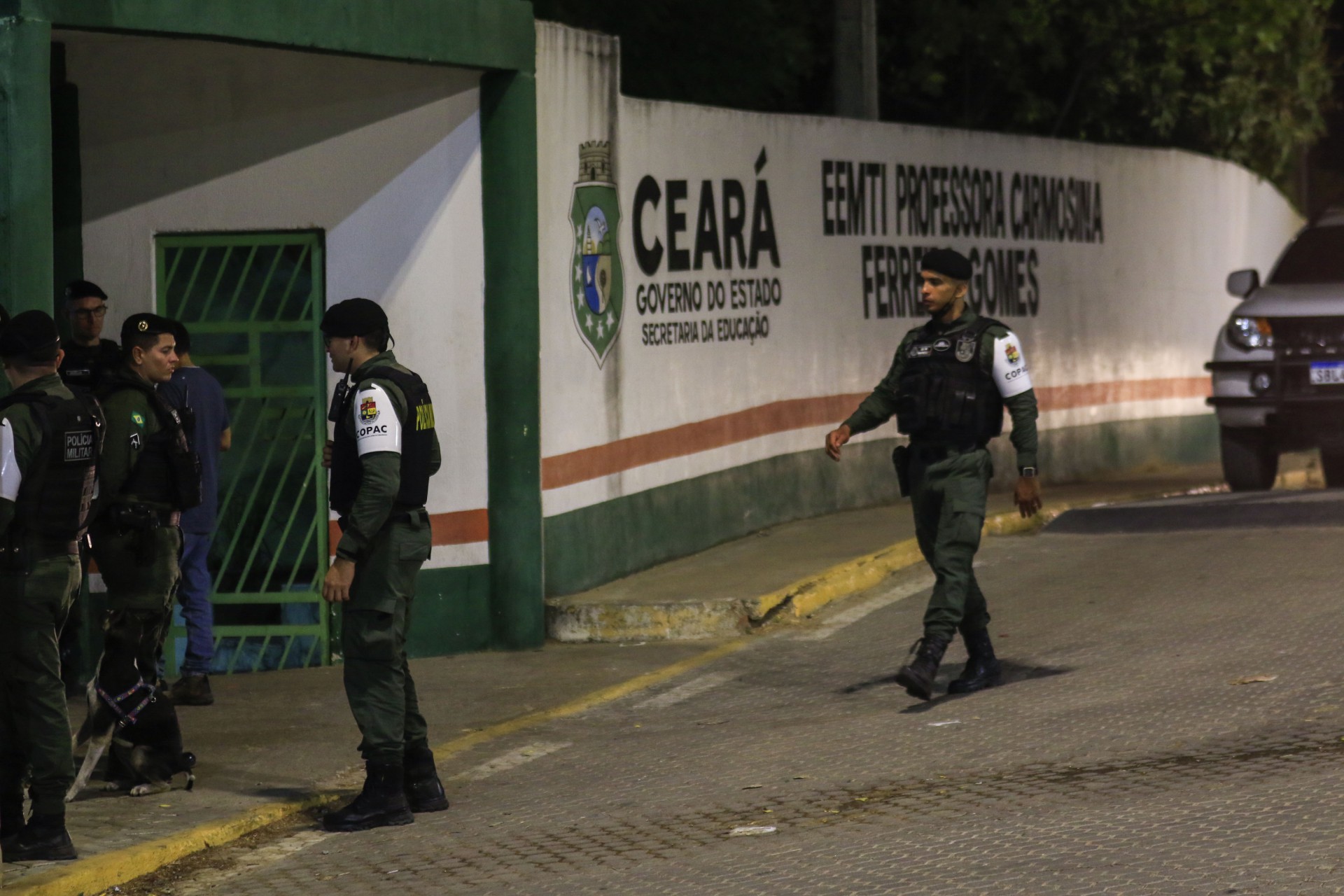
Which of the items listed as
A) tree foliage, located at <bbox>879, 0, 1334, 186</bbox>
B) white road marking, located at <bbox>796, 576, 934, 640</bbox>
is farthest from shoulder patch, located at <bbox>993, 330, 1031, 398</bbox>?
tree foliage, located at <bbox>879, 0, 1334, 186</bbox>

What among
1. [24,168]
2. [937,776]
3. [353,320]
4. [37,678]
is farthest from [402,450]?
[937,776]

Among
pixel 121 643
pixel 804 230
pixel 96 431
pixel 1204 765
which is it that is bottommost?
pixel 1204 765

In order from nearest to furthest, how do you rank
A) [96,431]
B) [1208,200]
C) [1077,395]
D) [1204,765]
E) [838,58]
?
[96,431]
[1204,765]
[838,58]
[1077,395]
[1208,200]

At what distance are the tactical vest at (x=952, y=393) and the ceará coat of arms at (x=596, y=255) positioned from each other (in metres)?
2.69

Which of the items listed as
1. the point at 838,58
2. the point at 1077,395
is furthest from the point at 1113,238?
the point at 838,58

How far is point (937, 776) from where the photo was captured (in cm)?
728

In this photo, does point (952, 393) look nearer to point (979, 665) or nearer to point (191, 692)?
point (979, 665)

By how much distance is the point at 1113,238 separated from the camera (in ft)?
60.4

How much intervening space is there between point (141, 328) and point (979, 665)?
391cm

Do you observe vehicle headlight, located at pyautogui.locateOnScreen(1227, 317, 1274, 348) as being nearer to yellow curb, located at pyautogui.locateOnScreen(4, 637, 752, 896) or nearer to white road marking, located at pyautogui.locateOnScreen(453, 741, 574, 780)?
yellow curb, located at pyautogui.locateOnScreen(4, 637, 752, 896)

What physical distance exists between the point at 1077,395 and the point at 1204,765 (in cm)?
1083

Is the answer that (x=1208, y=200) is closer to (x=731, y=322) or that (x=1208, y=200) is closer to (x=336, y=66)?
(x=731, y=322)

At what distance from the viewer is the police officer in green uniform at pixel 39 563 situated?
634 centimetres

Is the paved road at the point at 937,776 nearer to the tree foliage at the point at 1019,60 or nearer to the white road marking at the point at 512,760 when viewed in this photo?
the white road marking at the point at 512,760
